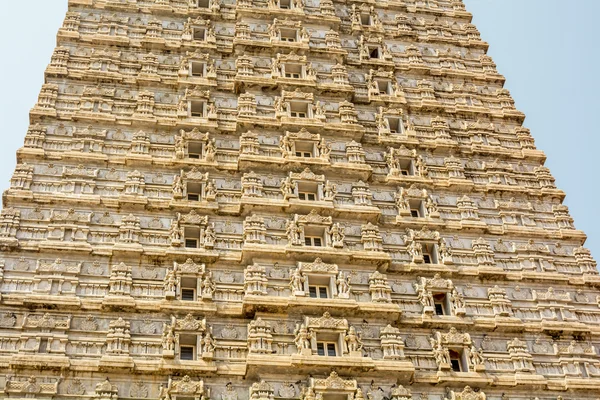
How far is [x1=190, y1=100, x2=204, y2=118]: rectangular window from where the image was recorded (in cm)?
2981

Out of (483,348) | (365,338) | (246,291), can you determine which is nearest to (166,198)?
(246,291)

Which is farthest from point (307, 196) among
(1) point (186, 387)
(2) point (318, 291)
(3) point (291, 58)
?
(1) point (186, 387)

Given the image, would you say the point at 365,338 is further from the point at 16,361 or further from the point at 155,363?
the point at 16,361

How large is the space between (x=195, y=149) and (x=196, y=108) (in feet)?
6.78

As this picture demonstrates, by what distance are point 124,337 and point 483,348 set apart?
34.0 feet

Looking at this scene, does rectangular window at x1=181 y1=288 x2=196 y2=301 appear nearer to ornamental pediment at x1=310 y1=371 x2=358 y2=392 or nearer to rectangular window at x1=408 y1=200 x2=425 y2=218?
ornamental pediment at x1=310 y1=371 x2=358 y2=392

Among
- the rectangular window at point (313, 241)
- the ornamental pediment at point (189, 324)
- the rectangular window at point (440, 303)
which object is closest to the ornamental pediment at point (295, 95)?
the rectangular window at point (313, 241)

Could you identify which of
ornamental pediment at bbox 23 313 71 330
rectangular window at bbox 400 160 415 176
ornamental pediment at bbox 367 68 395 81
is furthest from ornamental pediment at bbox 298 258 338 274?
ornamental pediment at bbox 367 68 395 81

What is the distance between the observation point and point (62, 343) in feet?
73.3

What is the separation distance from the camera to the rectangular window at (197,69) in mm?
31172

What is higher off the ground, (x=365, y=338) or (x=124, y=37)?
(x=124, y=37)

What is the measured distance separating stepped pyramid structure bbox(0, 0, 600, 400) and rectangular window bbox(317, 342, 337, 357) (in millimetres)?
40

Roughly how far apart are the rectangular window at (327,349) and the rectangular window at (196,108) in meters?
10.2

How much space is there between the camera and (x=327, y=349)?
2359 cm
